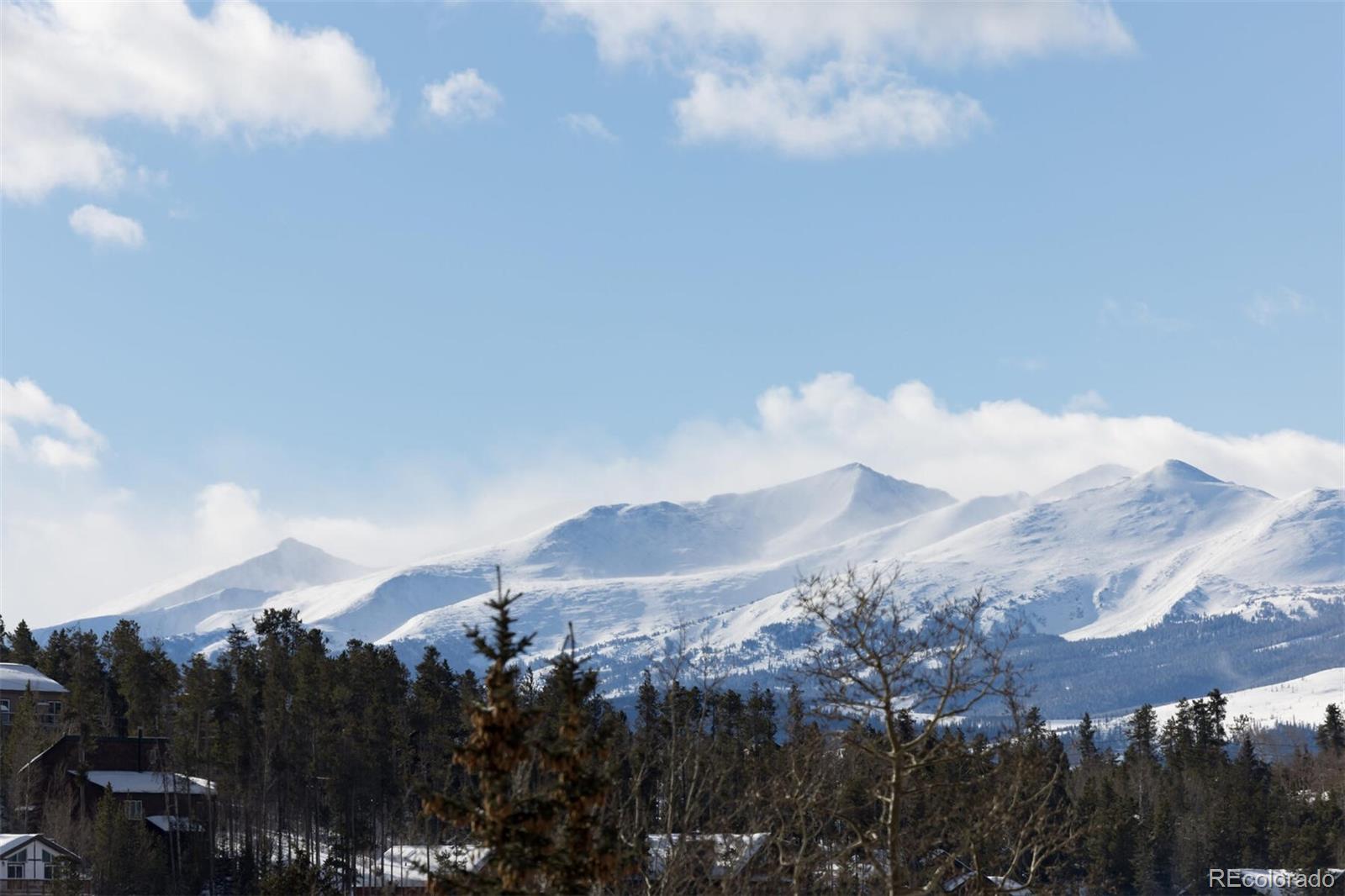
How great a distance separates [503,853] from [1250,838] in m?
96.7

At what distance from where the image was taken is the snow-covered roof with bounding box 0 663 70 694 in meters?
108

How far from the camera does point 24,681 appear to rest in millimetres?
109375

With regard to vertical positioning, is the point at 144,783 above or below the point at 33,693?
below

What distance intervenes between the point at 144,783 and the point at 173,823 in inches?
233

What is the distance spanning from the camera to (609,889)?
40781mm

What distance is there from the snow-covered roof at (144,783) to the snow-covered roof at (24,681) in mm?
12864

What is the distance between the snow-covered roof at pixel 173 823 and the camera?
3568 inches

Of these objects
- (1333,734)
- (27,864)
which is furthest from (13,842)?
(1333,734)

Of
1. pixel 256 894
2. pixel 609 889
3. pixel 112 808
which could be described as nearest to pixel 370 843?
pixel 256 894

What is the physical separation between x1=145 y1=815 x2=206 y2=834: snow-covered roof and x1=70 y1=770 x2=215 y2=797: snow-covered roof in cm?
152

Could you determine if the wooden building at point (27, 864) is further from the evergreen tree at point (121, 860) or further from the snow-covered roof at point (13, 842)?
the evergreen tree at point (121, 860)

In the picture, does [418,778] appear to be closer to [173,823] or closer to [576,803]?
[576,803]

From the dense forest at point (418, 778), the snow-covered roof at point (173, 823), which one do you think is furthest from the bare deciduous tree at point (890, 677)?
the snow-covered roof at point (173, 823)

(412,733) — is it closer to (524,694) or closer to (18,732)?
(18,732)
